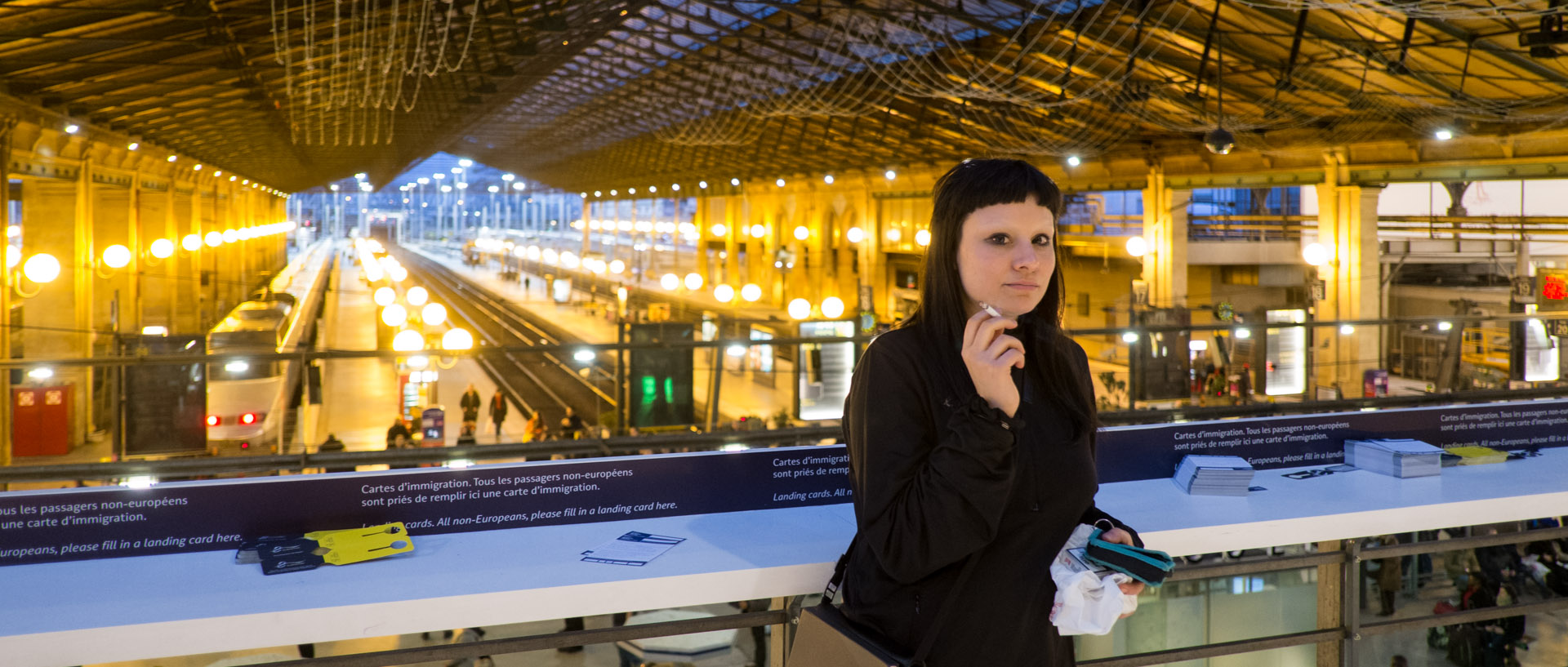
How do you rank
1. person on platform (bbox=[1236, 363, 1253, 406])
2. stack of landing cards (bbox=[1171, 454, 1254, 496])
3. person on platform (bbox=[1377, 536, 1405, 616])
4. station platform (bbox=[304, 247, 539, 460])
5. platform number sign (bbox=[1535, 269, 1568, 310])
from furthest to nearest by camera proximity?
station platform (bbox=[304, 247, 539, 460])
person on platform (bbox=[1236, 363, 1253, 406])
platform number sign (bbox=[1535, 269, 1568, 310])
person on platform (bbox=[1377, 536, 1405, 616])
stack of landing cards (bbox=[1171, 454, 1254, 496])

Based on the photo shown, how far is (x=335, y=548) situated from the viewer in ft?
9.19

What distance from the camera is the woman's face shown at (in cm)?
186

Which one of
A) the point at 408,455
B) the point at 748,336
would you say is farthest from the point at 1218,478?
the point at 748,336

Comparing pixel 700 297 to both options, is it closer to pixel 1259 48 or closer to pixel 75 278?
pixel 75 278

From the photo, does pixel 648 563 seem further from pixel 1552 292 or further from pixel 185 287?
pixel 185 287

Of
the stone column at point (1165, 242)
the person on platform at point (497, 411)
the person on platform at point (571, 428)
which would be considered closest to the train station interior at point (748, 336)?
the stone column at point (1165, 242)

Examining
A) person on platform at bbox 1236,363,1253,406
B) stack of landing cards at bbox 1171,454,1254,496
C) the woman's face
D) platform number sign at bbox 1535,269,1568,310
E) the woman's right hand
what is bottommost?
person on platform at bbox 1236,363,1253,406

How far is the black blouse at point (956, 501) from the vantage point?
1.68 metres

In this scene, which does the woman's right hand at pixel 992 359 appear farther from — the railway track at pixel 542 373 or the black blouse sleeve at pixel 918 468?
the railway track at pixel 542 373

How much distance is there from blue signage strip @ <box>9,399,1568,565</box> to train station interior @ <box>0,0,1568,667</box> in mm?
11

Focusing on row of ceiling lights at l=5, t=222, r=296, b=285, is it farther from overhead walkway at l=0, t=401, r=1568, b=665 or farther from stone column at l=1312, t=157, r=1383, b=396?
stone column at l=1312, t=157, r=1383, b=396

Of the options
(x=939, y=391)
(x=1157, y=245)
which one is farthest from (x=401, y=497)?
(x=1157, y=245)

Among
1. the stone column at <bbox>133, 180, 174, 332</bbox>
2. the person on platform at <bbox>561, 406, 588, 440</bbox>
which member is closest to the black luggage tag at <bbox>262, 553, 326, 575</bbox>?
A: the person on platform at <bbox>561, 406, 588, 440</bbox>

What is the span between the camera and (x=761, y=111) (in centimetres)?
2673
